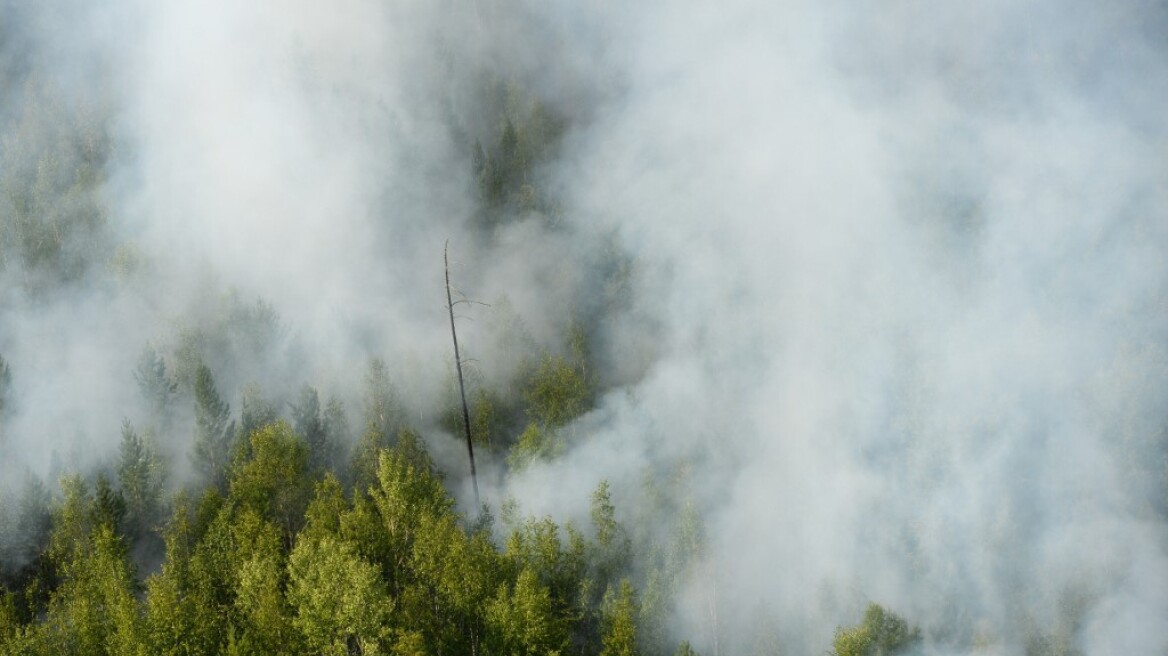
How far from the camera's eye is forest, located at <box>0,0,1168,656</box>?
38.0 metres

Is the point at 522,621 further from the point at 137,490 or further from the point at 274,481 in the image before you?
the point at 137,490

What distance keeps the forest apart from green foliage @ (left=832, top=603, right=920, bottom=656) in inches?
6.5

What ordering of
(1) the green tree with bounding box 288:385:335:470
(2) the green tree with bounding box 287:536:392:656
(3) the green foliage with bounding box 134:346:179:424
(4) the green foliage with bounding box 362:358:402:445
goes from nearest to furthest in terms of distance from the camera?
(2) the green tree with bounding box 287:536:392:656 → (1) the green tree with bounding box 288:385:335:470 → (4) the green foliage with bounding box 362:358:402:445 → (3) the green foliage with bounding box 134:346:179:424

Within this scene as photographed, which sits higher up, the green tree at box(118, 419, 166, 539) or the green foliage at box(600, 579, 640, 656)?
the green tree at box(118, 419, 166, 539)

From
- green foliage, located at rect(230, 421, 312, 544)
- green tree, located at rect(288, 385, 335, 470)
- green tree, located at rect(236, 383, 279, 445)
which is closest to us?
green foliage, located at rect(230, 421, 312, 544)

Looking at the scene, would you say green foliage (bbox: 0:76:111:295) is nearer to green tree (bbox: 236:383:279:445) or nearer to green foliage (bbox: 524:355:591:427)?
green tree (bbox: 236:383:279:445)

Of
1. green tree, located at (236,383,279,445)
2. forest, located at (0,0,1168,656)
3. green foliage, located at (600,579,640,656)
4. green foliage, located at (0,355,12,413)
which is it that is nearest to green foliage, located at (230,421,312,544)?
forest, located at (0,0,1168,656)

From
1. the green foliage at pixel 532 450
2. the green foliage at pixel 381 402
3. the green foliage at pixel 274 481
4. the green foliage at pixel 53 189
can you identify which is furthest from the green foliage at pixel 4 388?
the green foliage at pixel 532 450

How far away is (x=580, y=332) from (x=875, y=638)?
39.3 m

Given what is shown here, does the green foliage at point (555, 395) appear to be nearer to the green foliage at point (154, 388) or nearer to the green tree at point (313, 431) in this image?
the green tree at point (313, 431)

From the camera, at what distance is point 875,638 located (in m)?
33.7

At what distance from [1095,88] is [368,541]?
98150mm

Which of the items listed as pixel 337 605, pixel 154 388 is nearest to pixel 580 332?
pixel 154 388

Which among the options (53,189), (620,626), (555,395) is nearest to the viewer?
(620,626)
